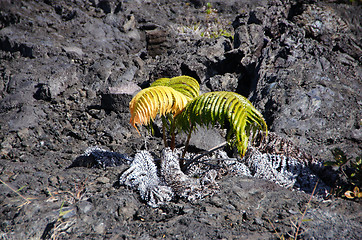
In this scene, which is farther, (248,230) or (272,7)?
(272,7)

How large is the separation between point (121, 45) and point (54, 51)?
1615 mm

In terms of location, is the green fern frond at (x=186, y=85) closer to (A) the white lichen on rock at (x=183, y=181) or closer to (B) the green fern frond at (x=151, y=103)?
(B) the green fern frond at (x=151, y=103)

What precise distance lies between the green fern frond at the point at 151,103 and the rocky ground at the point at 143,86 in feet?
2.46

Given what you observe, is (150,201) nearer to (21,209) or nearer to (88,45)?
(21,209)

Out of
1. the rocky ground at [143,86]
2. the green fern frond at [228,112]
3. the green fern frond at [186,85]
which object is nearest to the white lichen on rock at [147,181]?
the rocky ground at [143,86]

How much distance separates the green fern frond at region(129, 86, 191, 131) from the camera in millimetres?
2756

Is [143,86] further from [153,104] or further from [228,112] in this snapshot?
[228,112]

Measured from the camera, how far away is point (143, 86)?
529 centimetres

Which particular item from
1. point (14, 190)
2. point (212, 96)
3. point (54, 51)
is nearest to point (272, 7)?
point (212, 96)

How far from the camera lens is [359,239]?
206 cm

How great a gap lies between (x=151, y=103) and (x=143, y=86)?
8.51ft

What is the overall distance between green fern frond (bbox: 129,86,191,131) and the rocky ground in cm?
75

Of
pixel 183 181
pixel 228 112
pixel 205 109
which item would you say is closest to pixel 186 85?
pixel 205 109

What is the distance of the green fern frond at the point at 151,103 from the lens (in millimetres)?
2756
